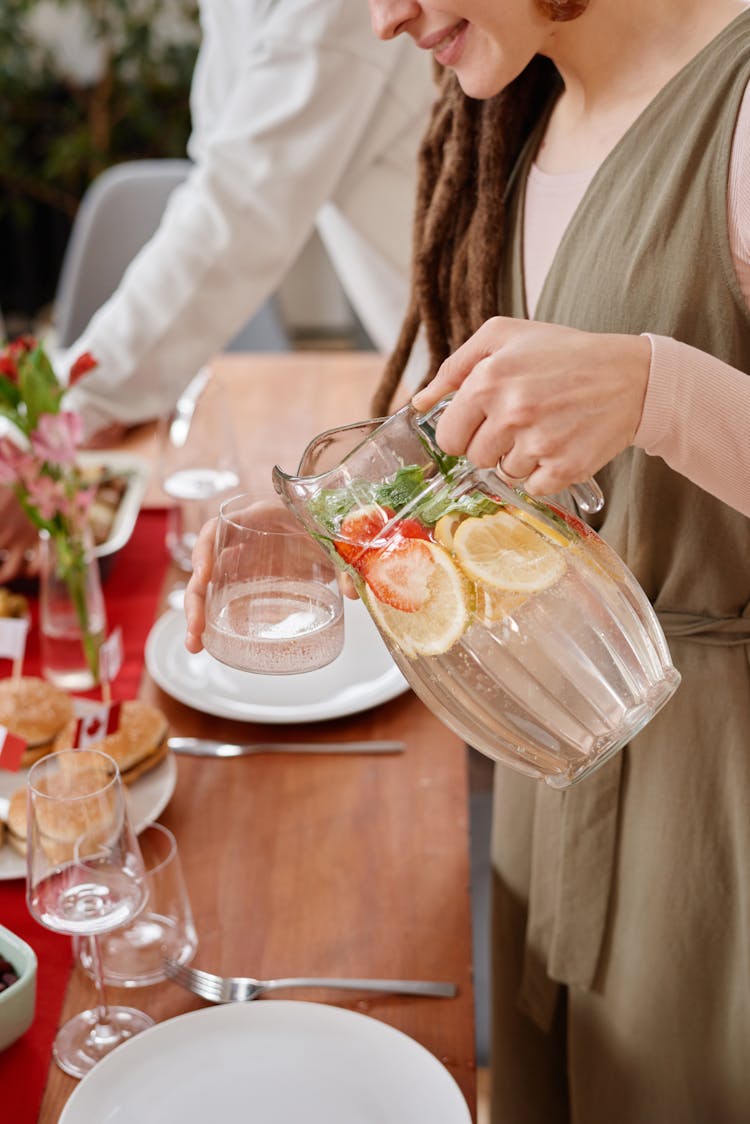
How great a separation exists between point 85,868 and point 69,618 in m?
0.58

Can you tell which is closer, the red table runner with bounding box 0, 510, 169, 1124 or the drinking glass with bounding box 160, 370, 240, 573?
the red table runner with bounding box 0, 510, 169, 1124

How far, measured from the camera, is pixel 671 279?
3.20 ft

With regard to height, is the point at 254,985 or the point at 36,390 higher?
the point at 36,390

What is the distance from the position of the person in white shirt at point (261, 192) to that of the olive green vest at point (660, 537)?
670 millimetres

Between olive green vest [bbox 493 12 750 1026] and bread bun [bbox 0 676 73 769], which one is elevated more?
olive green vest [bbox 493 12 750 1026]

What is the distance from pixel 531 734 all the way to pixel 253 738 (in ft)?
2.05

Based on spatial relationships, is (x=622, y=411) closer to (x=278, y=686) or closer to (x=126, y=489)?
(x=278, y=686)

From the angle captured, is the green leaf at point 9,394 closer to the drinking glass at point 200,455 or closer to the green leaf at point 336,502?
the drinking glass at point 200,455

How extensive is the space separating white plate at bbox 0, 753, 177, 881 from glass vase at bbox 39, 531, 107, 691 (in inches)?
8.9

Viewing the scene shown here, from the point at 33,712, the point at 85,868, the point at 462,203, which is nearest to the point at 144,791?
the point at 33,712

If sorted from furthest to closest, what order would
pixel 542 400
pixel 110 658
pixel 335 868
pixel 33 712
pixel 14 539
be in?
pixel 14 539
pixel 110 658
pixel 33 712
pixel 335 868
pixel 542 400

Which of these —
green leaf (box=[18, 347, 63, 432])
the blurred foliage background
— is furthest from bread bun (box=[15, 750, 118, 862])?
the blurred foliage background

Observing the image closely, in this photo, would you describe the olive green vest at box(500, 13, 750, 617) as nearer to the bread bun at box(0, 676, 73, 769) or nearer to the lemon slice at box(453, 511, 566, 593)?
A: the lemon slice at box(453, 511, 566, 593)

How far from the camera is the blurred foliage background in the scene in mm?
5035
